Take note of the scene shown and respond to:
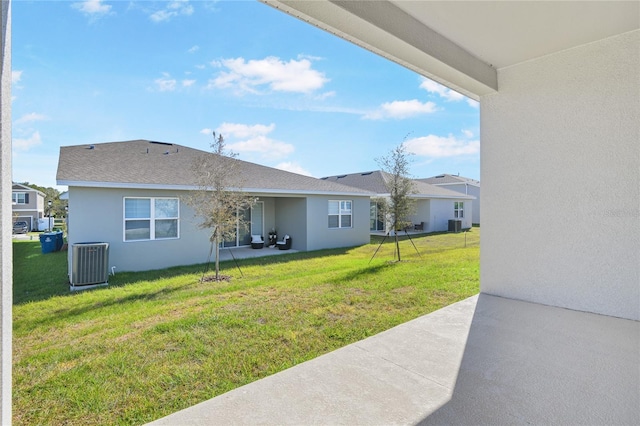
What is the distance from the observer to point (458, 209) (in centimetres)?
2573

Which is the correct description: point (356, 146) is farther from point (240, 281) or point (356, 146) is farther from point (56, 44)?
point (56, 44)

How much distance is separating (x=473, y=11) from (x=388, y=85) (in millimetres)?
7329

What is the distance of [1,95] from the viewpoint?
64.2 inches

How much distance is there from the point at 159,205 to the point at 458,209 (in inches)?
889

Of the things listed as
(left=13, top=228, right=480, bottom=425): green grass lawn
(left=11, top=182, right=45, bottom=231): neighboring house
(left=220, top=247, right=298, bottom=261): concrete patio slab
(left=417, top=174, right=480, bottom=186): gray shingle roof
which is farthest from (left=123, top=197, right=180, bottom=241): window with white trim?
(left=11, top=182, right=45, bottom=231): neighboring house

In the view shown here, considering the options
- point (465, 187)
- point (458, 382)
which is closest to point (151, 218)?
point (458, 382)

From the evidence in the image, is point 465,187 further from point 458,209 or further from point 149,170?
point 149,170

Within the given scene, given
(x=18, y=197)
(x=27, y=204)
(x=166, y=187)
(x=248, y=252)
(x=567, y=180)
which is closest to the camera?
(x=567, y=180)

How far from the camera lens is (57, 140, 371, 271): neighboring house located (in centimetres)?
880

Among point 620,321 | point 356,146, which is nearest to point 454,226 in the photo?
point 356,146

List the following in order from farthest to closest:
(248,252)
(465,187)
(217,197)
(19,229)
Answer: (465,187) → (19,229) → (248,252) → (217,197)

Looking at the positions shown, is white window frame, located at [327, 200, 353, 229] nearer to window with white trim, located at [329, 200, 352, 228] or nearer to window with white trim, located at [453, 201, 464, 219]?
window with white trim, located at [329, 200, 352, 228]

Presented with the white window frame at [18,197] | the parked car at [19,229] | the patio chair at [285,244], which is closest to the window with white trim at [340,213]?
the patio chair at [285,244]

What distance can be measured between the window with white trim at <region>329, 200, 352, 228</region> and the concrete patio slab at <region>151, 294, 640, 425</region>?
10.6 m
